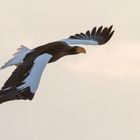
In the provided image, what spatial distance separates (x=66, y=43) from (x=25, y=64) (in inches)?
163

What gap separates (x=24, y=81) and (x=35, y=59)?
9.69ft

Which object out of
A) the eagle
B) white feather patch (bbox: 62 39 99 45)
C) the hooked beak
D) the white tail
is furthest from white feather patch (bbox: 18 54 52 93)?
white feather patch (bbox: 62 39 99 45)

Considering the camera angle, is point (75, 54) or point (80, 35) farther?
point (80, 35)

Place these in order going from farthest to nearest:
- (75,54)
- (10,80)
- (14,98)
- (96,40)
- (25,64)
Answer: (96,40) < (75,54) < (25,64) < (10,80) < (14,98)

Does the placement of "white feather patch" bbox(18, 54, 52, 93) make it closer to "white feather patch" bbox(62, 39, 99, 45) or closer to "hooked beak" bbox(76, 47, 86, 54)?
"hooked beak" bbox(76, 47, 86, 54)

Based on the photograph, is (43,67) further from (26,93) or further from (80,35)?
(80,35)

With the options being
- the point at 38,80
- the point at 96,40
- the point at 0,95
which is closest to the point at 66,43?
the point at 96,40

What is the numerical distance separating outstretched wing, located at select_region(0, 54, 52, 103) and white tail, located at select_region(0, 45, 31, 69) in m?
0.80

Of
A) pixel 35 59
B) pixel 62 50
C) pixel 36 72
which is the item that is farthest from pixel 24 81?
pixel 62 50

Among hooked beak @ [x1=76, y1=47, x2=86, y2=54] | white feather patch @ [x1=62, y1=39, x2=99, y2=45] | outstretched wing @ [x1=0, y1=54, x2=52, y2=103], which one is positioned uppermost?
white feather patch @ [x1=62, y1=39, x2=99, y2=45]

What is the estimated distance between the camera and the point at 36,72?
94.4ft

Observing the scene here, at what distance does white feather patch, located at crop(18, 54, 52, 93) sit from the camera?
27558 mm

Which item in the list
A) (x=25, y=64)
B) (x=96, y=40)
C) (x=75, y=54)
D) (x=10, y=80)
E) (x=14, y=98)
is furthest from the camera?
(x=96, y=40)

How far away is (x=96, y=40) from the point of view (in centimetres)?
3719
